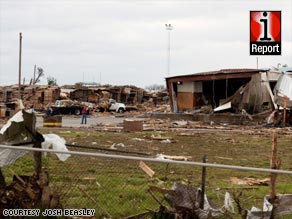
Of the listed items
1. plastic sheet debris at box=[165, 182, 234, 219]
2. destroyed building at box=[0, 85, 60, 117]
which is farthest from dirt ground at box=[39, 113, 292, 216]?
destroyed building at box=[0, 85, 60, 117]

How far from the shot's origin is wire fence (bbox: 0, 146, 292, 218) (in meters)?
6.40

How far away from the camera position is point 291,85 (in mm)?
36844

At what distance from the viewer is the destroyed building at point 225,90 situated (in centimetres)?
3888

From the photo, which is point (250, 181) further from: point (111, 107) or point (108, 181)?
point (111, 107)

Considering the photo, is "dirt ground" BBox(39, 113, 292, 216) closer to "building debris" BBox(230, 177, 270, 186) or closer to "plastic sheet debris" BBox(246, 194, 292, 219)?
"building debris" BBox(230, 177, 270, 186)

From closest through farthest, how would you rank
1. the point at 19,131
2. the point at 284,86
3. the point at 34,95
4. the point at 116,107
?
the point at 19,131 → the point at 284,86 → the point at 34,95 → the point at 116,107

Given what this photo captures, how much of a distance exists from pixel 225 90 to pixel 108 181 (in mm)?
36867

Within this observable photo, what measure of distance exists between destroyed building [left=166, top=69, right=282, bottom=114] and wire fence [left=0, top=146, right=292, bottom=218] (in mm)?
28243

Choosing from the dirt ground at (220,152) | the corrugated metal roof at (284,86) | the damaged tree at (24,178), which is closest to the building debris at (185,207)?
the damaged tree at (24,178)

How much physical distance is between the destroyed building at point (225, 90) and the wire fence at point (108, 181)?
92.7ft

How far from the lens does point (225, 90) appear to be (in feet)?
148

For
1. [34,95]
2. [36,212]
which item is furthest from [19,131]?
[34,95]

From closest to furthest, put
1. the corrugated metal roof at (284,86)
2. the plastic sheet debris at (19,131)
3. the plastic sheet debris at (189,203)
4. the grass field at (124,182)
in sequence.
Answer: the plastic sheet debris at (189,203), the plastic sheet debris at (19,131), the grass field at (124,182), the corrugated metal roof at (284,86)

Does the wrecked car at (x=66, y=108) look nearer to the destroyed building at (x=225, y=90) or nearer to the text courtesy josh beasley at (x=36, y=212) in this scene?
the destroyed building at (x=225, y=90)
